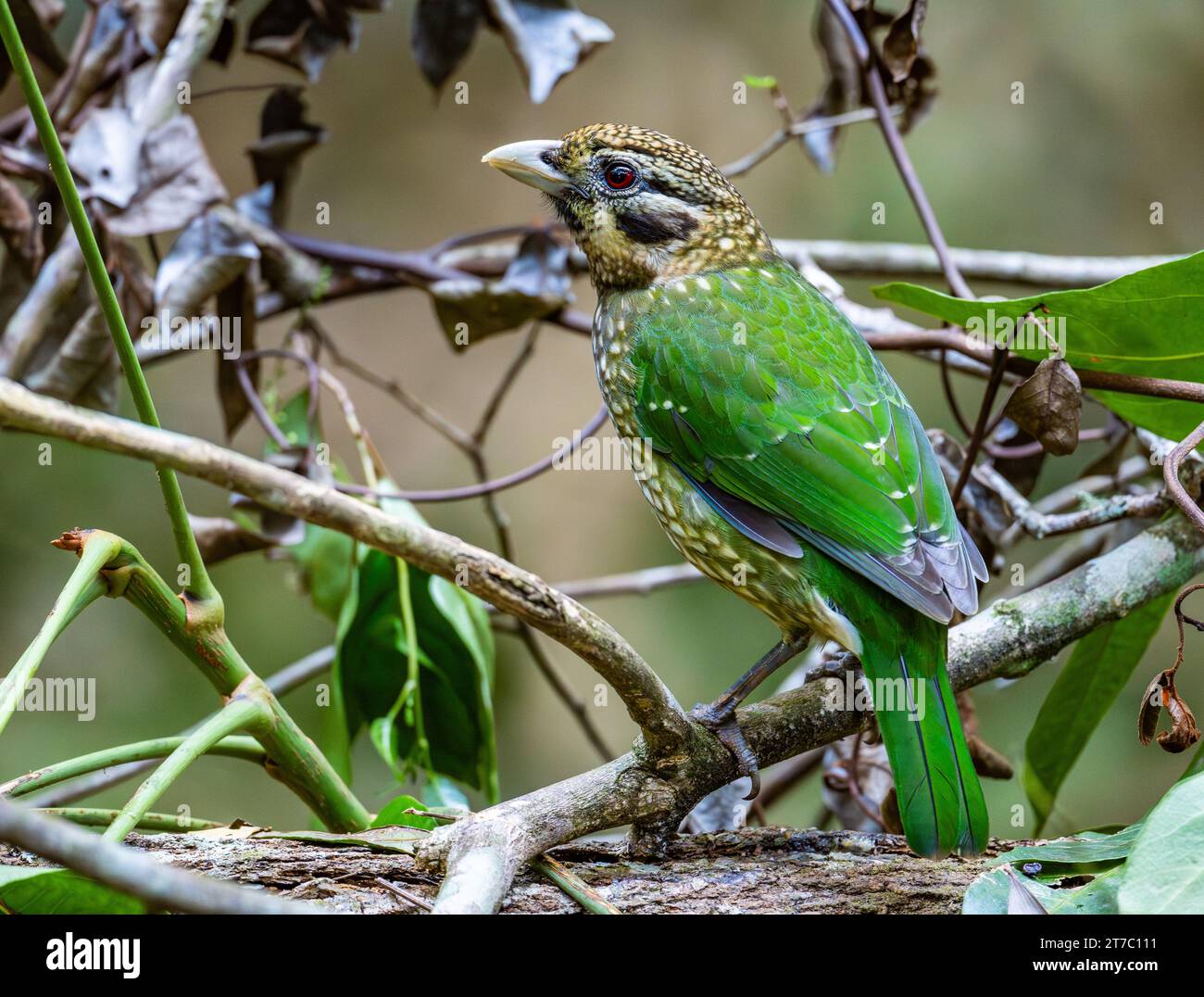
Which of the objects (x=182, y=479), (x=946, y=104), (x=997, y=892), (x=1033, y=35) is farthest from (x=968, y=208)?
(x=997, y=892)

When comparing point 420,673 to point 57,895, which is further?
point 420,673

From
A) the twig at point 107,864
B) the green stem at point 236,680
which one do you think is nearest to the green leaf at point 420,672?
the green stem at point 236,680

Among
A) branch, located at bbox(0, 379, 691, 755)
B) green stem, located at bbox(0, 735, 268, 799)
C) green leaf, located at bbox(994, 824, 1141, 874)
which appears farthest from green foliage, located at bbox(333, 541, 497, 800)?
green leaf, located at bbox(994, 824, 1141, 874)

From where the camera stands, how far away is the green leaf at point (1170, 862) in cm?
149

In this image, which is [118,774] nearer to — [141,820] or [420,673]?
[420,673]

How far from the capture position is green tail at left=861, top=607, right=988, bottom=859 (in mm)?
1933

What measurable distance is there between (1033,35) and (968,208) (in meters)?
1.10

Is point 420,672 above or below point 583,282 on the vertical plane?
below

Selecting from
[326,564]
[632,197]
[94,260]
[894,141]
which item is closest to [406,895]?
[94,260]

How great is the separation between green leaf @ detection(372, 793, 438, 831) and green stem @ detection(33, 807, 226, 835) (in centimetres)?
33

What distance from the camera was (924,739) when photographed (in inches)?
78.7

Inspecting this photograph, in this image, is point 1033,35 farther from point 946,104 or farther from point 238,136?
point 238,136

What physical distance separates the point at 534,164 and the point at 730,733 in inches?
59.1

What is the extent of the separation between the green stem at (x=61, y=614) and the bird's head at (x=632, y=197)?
142 centimetres
